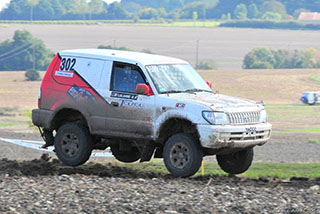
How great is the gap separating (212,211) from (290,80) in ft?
321

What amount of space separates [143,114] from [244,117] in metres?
1.69

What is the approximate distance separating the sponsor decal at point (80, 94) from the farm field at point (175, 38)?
12414 cm

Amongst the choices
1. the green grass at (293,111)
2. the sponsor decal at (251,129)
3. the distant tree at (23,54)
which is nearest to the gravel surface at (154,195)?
the sponsor decal at (251,129)

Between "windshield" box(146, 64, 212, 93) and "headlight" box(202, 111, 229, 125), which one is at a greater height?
"windshield" box(146, 64, 212, 93)

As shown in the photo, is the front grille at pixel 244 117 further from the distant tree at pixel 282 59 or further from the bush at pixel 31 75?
the distant tree at pixel 282 59

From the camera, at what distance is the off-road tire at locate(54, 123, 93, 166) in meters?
13.1

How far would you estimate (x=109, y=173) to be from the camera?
12750 mm

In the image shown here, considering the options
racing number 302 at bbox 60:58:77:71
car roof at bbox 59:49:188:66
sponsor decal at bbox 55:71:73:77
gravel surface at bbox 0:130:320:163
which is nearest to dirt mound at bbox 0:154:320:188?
sponsor decal at bbox 55:71:73:77

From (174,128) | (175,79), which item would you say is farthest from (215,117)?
(175,79)

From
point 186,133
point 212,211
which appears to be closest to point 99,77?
point 186,133

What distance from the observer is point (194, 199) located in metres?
9.16

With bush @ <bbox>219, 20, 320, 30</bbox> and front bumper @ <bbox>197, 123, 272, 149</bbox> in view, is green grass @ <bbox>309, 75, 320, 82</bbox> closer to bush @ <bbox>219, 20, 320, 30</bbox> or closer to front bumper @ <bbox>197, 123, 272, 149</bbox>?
bush @ <bbox>219, 20, 320, 30</bbox>

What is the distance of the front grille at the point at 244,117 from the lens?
1171 cm

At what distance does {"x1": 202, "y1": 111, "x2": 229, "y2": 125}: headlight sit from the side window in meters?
1.54
